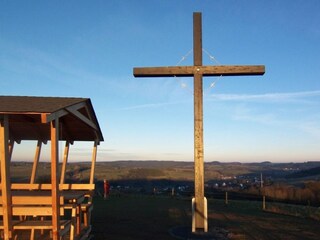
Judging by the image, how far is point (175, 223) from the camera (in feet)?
39.5

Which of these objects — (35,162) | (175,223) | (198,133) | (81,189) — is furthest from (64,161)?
(198,133)

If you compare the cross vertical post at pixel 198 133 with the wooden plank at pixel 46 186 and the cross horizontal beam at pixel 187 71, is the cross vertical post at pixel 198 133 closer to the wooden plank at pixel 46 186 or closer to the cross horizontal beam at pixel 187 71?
the cross horizontal beam at pixel 187 71

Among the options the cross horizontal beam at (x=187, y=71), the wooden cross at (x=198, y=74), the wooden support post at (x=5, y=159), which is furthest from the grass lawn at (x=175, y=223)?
the cross horizontal beam at (x=187, y=71)

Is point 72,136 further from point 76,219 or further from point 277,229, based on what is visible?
point 277,229

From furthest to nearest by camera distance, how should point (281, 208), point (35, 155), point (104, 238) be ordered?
point (281, 208) < point (35, 155) < point (104, 238)

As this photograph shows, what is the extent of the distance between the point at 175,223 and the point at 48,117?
671 cm

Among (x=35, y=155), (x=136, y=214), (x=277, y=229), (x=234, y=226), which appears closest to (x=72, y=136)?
(x=35, y=155)

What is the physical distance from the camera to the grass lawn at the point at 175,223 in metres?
10.1

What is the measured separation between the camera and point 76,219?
8977 mm

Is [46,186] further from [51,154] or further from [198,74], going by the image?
[198,74]

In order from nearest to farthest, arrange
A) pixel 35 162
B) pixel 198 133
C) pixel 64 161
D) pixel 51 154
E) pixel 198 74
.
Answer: pixel 51 154
pixel 198 133
pixel 198 74
pixel 64 161
pixel 35 162

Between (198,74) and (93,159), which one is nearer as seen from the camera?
(198,74)

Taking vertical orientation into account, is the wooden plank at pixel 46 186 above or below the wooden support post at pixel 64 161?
below

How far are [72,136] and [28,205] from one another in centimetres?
346
